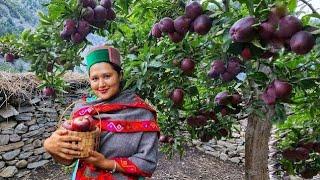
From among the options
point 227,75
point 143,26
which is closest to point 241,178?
point 143,26

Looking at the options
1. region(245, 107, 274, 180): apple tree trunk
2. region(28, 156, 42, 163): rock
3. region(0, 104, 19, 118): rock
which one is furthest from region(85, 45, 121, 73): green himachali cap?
region(28, 156, 42, 163): rock

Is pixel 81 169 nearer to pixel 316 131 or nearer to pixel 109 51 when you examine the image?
pixel 109 51

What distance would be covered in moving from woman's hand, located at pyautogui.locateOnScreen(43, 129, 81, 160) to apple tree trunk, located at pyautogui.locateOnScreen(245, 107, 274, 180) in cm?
132

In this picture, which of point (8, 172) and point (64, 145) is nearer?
point (64, 145)

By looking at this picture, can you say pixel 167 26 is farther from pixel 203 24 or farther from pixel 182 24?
pixel 203 24

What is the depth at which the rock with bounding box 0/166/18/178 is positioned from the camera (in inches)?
236

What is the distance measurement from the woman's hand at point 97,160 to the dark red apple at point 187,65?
0.49 metres

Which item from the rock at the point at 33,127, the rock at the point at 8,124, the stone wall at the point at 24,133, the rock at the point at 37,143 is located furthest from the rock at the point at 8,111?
the rock at the point at 37,143

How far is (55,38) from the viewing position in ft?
6.80

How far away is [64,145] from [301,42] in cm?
101

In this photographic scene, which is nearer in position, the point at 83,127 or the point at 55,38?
the point at 83,127

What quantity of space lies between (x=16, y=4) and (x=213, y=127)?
34.4 feet

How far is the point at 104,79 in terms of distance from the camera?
1.79 m

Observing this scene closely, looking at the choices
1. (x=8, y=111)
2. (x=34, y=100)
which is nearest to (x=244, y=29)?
(x=8, y=111)
